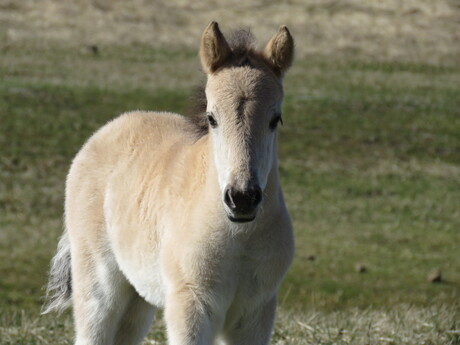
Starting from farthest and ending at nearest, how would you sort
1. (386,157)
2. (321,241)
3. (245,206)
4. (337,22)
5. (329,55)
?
(337,22) → (329,55) → (386,157) → (321,241) → (245,206)

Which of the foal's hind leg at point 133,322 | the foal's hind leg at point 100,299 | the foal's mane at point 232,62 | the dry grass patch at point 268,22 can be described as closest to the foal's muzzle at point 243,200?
the foal's mane at point 232,62

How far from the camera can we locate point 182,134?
7.48 m

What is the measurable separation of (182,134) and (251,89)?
5.17 ft

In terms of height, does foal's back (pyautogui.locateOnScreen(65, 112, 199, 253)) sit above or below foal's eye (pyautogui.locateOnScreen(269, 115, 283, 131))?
below

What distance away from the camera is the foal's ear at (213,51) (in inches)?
245

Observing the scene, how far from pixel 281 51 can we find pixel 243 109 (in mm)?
567

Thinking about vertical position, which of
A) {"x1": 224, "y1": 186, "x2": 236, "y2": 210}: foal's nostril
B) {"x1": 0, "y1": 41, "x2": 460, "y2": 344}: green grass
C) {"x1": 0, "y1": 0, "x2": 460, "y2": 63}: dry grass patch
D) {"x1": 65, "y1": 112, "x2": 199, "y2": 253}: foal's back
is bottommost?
{"x1": 0, "y1": 0, "x2": 460, "y2": 63}: dry grass patch

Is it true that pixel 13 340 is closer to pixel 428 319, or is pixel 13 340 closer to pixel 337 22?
pixel 428 319

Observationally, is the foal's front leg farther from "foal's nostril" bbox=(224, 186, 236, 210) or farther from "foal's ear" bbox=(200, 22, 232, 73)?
"foal's ear" bbox=(200, 22, 232, 73)

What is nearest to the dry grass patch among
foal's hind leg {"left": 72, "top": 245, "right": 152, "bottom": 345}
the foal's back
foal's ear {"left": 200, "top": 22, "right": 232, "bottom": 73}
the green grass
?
the green grass

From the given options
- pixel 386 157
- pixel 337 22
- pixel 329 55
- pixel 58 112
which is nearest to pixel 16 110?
pixel 58 112

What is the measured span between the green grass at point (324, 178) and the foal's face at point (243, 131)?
9.56ft

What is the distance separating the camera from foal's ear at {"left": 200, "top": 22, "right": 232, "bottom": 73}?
6.22 meters

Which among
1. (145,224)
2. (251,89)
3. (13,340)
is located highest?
(251,89)
